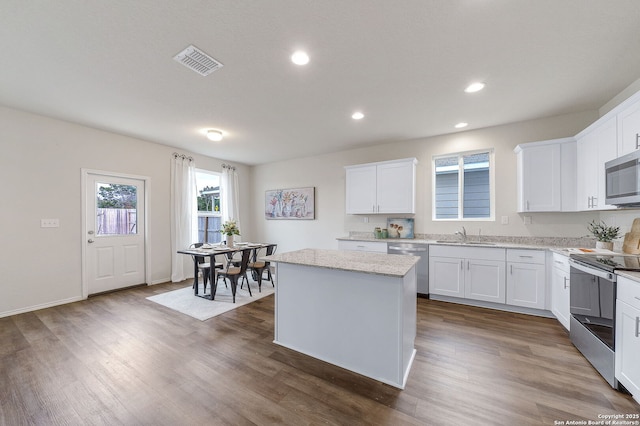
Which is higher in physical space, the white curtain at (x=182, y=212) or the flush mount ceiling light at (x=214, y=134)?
the flush mount ceiling light at (x=214, y=134)

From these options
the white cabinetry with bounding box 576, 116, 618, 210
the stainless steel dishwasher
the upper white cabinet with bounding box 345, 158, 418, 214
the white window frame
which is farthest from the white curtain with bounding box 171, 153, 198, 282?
the white cabinetry with bounding box 576, 116, 618, 210

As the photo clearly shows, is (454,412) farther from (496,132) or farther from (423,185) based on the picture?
(496,132)

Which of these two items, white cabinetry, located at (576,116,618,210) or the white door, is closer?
white cabinetry, located at (576,116,618,210)

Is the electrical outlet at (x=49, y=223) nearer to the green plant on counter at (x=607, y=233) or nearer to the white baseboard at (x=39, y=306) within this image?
the white baseboard at (x=39, y=306)

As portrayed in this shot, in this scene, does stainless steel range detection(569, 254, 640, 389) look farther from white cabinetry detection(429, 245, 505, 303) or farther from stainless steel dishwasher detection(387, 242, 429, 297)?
stainless steel dishwasher detection(387, 242, 429, 297)

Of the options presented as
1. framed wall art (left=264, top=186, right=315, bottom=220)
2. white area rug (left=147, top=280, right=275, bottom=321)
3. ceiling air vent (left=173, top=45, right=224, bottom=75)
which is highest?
ceiling air vent (left=173, top=45, right=224, bottom=75)

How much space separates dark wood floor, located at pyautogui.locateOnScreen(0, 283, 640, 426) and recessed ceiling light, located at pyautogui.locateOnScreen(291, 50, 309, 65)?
9.02 feet

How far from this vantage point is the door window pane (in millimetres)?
4156

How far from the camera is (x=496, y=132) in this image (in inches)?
152

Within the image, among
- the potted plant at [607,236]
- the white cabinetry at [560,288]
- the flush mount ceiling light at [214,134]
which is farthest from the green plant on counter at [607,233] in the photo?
the flush mount ceiling light at [214,134]

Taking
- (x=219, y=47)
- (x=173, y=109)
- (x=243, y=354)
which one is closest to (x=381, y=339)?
(x=243, y=354)

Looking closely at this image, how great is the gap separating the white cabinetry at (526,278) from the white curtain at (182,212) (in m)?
5.65

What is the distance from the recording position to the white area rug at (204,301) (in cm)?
336

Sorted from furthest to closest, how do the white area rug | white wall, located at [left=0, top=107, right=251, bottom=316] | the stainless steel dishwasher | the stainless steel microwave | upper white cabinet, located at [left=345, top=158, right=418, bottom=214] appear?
1. upper white cabinet, located at [left=345, top=158, right=418, bottom=214]
2. the stainless steel dishwasher
3. the white area rug
4. white wall, located at [left=0, top=107, right=251, bottom=316]
5. the stainless steel microwave
